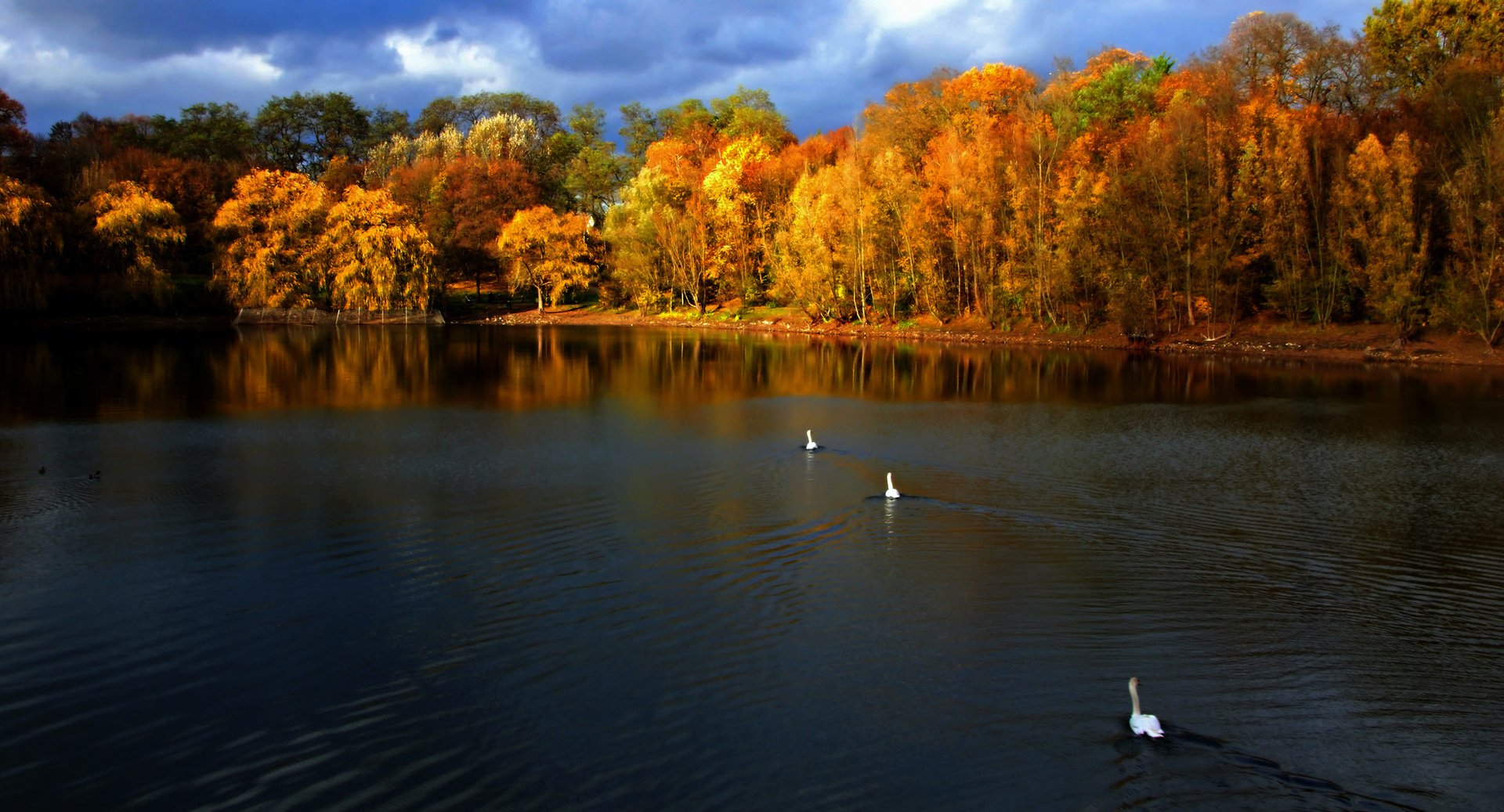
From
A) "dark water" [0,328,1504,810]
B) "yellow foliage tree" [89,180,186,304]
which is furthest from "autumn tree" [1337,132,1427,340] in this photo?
"yellow foliage tree" [89,180,186,304]

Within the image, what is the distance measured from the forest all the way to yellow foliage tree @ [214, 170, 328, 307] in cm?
19

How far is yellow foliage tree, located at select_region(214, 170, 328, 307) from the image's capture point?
67938 millimetres

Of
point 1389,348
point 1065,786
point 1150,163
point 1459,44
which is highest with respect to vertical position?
point 1459,44

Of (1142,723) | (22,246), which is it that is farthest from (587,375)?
(22,246)

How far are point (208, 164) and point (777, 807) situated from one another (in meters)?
95.0

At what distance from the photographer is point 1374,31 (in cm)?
5047

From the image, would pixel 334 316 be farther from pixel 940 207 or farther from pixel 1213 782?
pixel 1213 782

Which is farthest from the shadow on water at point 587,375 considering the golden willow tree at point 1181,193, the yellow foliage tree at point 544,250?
the yellow foliage tree at point 544,250

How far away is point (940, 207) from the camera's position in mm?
58188

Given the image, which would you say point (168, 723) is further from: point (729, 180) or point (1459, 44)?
point (729, 180)

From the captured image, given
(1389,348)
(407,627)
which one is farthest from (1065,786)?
(1389,348)

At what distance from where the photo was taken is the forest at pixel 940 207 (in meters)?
42.7

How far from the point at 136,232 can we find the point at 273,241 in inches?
348

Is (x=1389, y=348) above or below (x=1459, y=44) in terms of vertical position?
below
